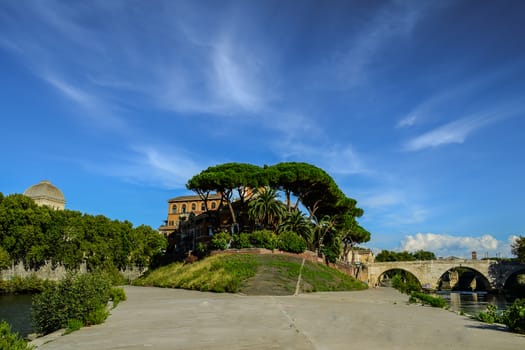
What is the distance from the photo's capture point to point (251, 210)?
48.5 metres

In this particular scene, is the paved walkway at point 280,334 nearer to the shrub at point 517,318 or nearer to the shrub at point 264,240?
the shrub at point 517,318

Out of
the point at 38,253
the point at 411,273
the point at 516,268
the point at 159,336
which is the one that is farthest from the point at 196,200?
the point at 159,336

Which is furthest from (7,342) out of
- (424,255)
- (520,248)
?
(424,255)

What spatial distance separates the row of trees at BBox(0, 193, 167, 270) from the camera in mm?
50000

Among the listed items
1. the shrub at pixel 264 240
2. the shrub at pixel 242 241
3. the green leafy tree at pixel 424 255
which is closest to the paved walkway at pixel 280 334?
the shrub at pixel 264 240

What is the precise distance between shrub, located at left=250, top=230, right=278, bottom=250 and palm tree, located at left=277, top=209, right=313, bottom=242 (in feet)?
18.8

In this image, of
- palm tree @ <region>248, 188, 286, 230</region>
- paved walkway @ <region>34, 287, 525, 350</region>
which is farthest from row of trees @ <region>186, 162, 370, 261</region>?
paved walkway @ <region>34, 287, 525, 350</region>

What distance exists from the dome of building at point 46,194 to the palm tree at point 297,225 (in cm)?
5612

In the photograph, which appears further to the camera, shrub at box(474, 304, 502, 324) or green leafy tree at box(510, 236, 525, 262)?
green leafy tree at box(510, 236, 525, 262)

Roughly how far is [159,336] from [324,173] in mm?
41537

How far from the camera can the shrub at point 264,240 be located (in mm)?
42219

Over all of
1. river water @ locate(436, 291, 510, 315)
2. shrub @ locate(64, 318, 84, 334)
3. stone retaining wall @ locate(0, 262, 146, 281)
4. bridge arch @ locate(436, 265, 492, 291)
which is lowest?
bridge arch @ locate(436, 265, 492, 291)

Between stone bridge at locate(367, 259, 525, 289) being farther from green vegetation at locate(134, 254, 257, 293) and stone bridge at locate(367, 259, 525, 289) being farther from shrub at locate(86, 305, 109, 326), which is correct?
shrub at locate(86, 305, 109, 326)

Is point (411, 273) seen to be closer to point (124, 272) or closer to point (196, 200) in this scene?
point (196, 200)
